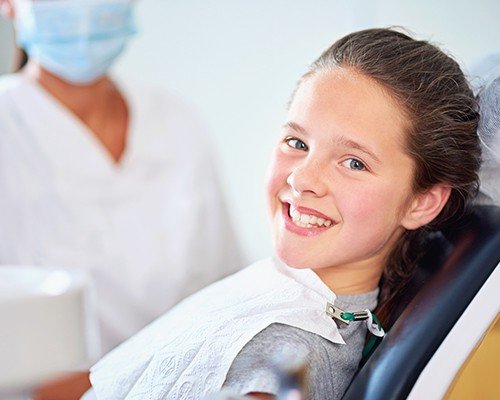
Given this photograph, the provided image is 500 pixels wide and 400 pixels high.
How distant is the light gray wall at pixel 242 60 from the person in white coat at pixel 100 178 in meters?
0.36

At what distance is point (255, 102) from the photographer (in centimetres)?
274

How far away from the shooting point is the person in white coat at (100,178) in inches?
84.7

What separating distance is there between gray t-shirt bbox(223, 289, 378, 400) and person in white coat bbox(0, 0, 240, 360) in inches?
43.2

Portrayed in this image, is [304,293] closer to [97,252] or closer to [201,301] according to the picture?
[201,301]

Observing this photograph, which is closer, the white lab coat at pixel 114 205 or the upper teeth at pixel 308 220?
the upper teeth at pixel 308 220

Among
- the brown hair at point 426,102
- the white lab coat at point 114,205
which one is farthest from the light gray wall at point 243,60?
the brown hair at point 426,102

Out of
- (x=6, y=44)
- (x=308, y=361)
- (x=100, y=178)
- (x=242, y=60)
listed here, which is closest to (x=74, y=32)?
(x=100, y=178)

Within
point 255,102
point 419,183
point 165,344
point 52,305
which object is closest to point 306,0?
point 255,102

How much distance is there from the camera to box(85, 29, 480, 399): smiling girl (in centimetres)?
116

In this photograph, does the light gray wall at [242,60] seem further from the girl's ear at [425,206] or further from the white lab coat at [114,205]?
the girl's ear at [425,206]

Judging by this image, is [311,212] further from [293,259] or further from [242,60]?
[242,60]

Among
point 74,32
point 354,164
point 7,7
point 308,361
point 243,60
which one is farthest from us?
point 243,60

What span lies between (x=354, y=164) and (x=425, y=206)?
0.15 meters

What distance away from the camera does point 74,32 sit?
2.21 m
